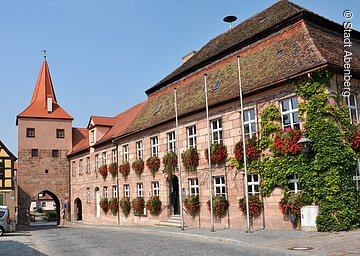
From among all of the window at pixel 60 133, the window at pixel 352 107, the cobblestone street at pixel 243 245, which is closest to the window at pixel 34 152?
the window at pixel 60 133

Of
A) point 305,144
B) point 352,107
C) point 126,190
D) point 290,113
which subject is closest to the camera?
point 305,144

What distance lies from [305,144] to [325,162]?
0.86 metres

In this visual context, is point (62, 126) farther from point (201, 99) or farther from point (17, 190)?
point (201, 99)

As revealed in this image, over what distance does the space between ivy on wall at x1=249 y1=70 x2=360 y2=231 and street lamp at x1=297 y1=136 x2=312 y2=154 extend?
0.16 meters

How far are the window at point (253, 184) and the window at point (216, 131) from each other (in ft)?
8.49

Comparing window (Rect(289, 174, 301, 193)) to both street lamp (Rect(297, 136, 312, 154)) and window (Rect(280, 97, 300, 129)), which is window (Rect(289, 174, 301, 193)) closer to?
street lamp (Rect(297, 136, 312, 154))

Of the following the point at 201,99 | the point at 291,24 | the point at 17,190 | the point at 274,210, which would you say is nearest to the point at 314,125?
the point at 274,210

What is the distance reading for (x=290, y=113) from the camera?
15.3 m

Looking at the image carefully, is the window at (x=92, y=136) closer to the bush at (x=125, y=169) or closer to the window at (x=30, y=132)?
the window at (x=30, y=132)

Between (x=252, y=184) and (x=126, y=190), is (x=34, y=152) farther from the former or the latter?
(x=252, y=184)

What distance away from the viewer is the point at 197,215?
1992cm

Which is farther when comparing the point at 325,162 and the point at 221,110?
the point at 221,110

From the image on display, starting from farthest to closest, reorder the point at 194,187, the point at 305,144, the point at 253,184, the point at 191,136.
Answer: the point at 191,136, the point at 194,187, the point at 253,184, the point at 305,144

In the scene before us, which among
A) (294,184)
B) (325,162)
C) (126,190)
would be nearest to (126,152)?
(126,190)
